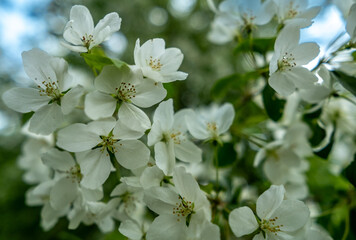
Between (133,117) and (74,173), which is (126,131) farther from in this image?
(74,173)

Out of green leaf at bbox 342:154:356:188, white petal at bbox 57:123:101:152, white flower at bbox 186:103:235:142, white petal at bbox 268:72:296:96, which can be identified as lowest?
green leaf at bbox 342:154:356:188

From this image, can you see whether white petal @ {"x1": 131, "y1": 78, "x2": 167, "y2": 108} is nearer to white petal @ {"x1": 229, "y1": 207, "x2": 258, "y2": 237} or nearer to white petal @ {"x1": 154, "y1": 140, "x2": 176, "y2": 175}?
white petal @ {"x1": 154, "y1": 140, "x2": 176, "y2": 175}

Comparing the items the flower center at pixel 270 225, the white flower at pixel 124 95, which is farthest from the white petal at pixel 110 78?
the flower center at pixel 270 225

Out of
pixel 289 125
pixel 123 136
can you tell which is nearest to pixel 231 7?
pixel 289 125

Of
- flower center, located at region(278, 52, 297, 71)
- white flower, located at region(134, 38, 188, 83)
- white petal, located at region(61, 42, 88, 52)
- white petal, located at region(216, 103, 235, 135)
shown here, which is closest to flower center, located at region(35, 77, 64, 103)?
white petal, located at region(61, 42, 88, 52)

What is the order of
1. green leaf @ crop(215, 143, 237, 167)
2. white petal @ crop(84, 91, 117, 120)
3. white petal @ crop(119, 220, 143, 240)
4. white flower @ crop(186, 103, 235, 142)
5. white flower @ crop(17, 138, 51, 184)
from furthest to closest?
white flower @ crop(17, 138, 51, 184) → green leaf @ crop(215, 143, 237, 167) → white flower @ crop(186, 103, 235, 142) → white petal @ crop(119, 220, 143, 240) → white petal @ crop(84, 91, 117, 120)

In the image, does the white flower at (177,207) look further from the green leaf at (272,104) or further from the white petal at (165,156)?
the green leaf at (272,104)

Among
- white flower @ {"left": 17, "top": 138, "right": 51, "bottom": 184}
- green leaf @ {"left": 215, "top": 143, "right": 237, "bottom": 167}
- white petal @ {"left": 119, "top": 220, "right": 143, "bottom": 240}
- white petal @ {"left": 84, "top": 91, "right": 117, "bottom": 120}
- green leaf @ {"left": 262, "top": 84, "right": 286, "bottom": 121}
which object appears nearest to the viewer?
white petal @ {"left": 84, "top": 91, "right": 117, "bottom": 120}
